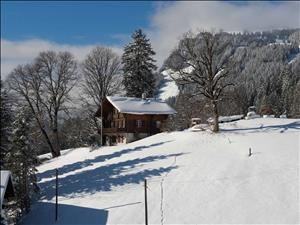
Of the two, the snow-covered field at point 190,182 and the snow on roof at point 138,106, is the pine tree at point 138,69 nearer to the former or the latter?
the snow on roof at point 138,106

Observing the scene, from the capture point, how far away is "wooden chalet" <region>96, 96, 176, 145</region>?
174 ft

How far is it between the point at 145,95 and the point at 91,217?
2970 centimetres

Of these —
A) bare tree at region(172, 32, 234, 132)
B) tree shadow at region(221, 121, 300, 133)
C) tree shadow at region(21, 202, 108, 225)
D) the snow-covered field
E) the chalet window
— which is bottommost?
tree shadow at region(21, 202, 108, 225)

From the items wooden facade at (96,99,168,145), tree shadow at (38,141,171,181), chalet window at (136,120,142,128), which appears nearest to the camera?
tree shadow at (38,141,171,181)

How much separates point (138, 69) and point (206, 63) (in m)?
19.2

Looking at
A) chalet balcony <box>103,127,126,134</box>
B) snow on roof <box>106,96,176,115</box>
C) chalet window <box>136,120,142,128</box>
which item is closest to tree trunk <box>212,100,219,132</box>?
snow on roof <box>106,96,176,115</box>

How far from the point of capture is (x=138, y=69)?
198 ft

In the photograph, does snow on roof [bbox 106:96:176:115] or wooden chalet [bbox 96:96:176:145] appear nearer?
snow on roof [bbox 106:96:176:115]

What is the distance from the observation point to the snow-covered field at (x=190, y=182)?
26.8 m

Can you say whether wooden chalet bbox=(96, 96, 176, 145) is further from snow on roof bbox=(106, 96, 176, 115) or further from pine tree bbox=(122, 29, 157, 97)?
pine tree bbox=(122, 29, 157, 97)

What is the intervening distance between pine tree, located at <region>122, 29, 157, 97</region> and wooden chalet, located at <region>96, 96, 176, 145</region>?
5.64 meters

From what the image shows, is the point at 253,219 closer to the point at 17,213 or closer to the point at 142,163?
the point at 142,163

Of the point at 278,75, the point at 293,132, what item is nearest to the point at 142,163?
the point at 293,132

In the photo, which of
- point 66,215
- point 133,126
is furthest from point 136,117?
point 66,215
